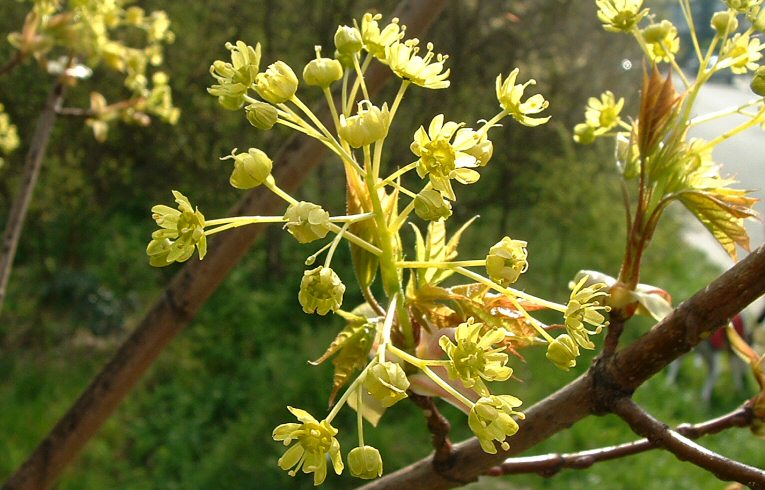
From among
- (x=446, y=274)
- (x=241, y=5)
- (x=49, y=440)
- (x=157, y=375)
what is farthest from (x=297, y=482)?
(x=241, y=5)

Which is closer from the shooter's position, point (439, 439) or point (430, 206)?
point (430, 206)

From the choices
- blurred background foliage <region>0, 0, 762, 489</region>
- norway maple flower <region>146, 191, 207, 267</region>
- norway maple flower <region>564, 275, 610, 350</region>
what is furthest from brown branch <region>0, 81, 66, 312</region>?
blurred background foliage <region>0, 0, 762, 489</region>

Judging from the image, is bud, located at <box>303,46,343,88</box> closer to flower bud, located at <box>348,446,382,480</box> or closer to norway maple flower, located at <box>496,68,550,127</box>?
norway maple flower, located at <box>496,68,550,127</box>

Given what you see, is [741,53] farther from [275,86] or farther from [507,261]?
[275,86]

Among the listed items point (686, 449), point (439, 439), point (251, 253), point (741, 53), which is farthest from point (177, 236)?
point (251, 253)

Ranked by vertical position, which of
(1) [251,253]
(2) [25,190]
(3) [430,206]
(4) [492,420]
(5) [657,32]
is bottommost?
(1) [251,253]
